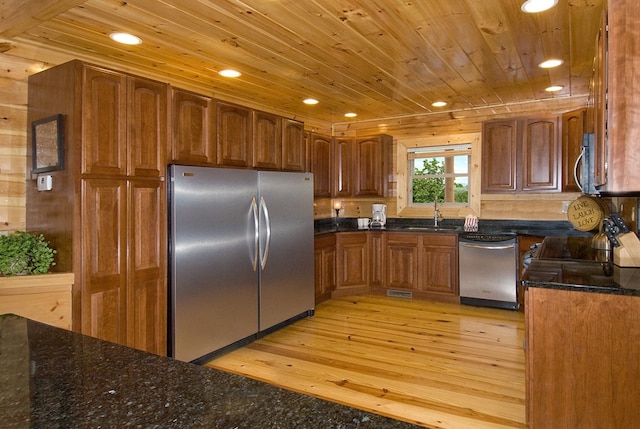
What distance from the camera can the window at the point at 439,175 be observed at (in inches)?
222

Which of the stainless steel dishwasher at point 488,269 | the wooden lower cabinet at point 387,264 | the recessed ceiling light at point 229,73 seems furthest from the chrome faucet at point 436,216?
the recessed ceiling light at point 229,73

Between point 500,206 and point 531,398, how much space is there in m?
3.66

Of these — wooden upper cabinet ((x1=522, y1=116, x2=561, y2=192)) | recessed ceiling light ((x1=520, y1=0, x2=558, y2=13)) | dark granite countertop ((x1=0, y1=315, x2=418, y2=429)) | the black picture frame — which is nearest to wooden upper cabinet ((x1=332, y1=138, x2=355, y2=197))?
wooden upper cabinet ((x1=522, y1=116, x2=561, y2=192))

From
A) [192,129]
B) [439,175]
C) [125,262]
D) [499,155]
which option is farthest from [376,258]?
[125,262]

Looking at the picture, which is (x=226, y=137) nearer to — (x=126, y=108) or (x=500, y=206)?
(x=126, y=108)

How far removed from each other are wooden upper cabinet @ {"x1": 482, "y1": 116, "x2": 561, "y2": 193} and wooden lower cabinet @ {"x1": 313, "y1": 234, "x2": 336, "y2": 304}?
1903mm

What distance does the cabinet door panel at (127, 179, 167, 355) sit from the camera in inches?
114

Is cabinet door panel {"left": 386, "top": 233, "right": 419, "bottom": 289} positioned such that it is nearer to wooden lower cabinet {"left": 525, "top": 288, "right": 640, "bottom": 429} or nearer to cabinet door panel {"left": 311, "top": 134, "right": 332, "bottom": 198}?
cabinet door panel {"left": 311, "top": 134, "right": 332, "bottom": 198}

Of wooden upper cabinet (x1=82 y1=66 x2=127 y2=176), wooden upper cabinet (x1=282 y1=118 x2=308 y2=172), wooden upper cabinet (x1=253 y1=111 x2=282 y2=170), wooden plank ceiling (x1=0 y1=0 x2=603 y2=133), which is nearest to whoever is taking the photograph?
wooden plank ceiling (x1=0 y1=0 x2=603 y2=133)

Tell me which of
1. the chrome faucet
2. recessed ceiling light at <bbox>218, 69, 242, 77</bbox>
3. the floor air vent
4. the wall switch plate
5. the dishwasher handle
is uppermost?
recessed ceiling light at <bbox>218, 69, 242, 77</bbox>

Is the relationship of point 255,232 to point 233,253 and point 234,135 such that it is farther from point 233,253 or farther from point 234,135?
point 234,135

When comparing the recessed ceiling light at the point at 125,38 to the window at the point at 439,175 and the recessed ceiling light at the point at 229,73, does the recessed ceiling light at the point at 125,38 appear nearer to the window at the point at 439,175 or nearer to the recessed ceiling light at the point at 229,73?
the recessed ceiling light at the point at 229,73

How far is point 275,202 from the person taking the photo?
3.98 m

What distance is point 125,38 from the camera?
2.95 metres
